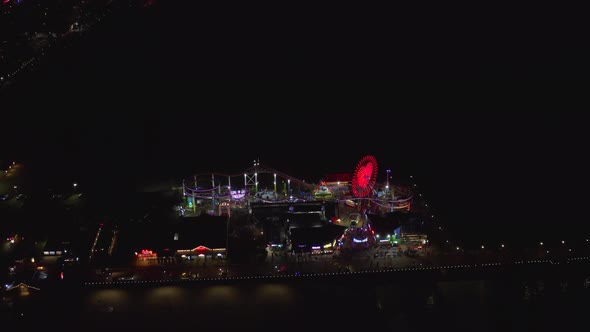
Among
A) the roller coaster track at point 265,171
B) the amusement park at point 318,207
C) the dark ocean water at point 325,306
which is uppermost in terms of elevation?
the roller coaster track at point 265,171

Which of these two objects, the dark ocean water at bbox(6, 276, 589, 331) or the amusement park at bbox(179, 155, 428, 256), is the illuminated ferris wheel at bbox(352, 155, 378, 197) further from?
the dark ocean water at bbox(6, 276, 589, 331)

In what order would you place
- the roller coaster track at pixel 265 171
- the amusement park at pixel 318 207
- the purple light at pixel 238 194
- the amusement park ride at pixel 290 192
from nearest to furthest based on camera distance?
the amusement park at pixel 318 207 → the amusement park ride at pixel 290 192 → the purple light at pixel 238 194 → the roller coaster track at pixel 265 171

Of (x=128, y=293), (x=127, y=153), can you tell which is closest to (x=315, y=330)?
(x=128, y=293)

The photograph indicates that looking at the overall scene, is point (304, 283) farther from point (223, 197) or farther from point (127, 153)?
point (127, 153)

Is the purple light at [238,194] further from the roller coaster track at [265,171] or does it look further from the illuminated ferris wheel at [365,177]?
the illuminated ferris wheel at [365,177]

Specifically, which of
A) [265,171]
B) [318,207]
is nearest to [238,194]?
[265,171]

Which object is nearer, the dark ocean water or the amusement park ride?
the dark ocean water

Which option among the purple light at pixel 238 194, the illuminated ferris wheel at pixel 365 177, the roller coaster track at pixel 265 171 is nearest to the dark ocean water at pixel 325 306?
the illuminated ferris wheel at pixel 365 177

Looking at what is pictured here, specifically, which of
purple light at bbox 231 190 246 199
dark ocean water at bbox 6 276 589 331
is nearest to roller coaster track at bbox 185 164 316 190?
purple light at bbox 231 190 246 199

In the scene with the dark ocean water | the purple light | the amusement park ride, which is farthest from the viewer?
the purple light
